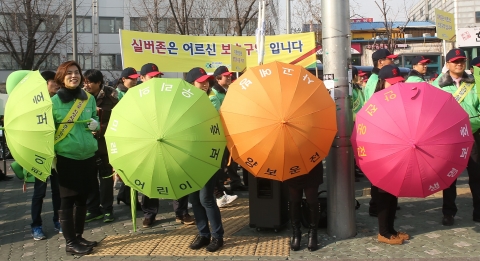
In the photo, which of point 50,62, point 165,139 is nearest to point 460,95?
point 165,139

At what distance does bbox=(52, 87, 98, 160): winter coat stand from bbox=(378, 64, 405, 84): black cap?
11.6ft

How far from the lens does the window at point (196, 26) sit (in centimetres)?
2705

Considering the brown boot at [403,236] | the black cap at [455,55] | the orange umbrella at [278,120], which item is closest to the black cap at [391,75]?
the black cap at [455,55]

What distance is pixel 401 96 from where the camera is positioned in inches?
181

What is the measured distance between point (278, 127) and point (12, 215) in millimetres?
5036

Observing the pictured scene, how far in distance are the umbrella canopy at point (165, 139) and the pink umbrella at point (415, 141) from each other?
145cm

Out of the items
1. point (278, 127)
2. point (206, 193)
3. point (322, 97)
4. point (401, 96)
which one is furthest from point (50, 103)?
point (401, 96)

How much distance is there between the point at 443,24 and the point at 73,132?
9036 mm

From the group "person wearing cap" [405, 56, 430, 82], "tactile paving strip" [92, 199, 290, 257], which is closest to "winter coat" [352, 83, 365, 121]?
"person wearing cap" [405, 56, 430, 82]

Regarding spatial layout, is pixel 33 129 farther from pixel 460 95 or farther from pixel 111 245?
pixel 460 95

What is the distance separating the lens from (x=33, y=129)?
475cm

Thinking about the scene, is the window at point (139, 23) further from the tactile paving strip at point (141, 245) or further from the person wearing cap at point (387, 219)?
the person wearing cap at point (387, 219)

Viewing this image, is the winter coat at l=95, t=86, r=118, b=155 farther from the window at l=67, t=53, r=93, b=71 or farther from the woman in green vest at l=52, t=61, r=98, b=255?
the window at l=67, t=53, r=93, b=71

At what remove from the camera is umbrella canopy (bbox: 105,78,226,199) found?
4289 mm
